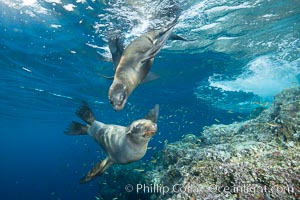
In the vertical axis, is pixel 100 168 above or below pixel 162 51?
below

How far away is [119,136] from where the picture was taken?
14.5 feet

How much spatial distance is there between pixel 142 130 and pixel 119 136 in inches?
44.3

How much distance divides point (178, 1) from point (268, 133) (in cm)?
636

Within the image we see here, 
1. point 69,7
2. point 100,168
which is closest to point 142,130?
point 100,168

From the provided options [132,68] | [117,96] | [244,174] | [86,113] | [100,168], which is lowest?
[100,168]

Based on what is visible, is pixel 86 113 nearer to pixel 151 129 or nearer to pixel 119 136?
pixel 119 136

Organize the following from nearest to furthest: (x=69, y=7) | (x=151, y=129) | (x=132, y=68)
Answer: (x=151, y=129) < (x=132, y=68) < (x=69, y=7)

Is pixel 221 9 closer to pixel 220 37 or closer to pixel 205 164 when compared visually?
pixel 220 37

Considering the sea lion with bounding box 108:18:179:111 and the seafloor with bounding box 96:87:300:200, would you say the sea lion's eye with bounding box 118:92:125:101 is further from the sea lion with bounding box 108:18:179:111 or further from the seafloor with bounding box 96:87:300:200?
the seafloor with bounding box 96:87:300:200

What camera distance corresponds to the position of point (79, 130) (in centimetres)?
616

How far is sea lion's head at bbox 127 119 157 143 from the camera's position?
3340mm

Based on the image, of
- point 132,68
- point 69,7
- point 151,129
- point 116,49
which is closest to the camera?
point 151,129

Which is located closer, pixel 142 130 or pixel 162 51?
pixel 142 130

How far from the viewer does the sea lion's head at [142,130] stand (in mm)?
3340
